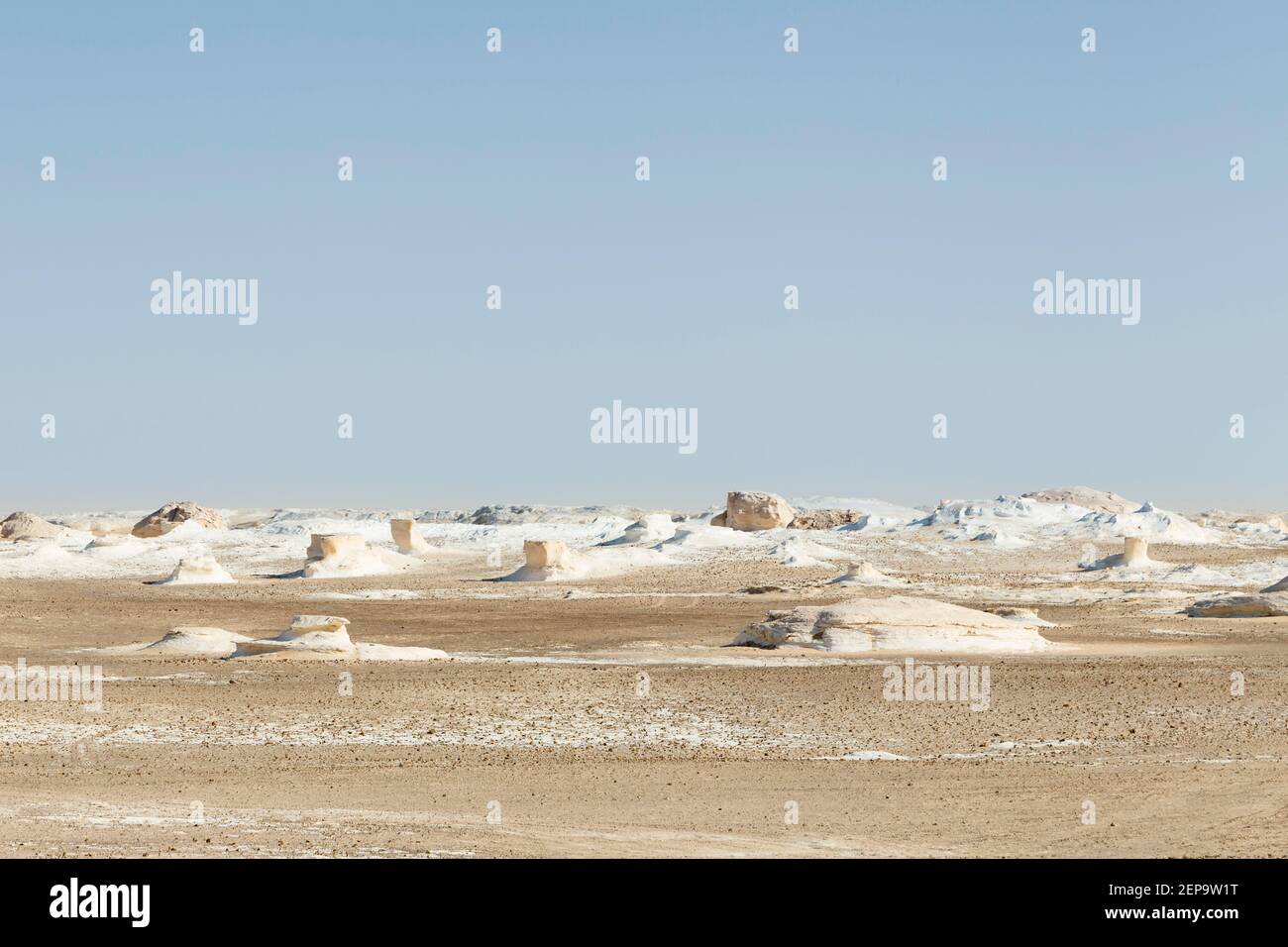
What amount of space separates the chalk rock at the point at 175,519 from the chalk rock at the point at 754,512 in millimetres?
28874

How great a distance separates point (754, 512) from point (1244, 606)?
47.0m

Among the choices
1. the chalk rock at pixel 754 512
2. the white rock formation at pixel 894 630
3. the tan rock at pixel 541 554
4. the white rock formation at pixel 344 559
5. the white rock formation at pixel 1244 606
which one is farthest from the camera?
the chalk rock at pixel 754 512

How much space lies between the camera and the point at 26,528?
88.4 m

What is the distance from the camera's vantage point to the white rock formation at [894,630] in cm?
2742

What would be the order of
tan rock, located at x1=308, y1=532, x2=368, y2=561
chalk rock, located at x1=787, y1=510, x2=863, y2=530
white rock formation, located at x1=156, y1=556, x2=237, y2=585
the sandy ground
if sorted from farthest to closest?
chalk rock, located at x1=787, y1=510, x2=863, y2=530 → tan rock, located at x1=308, y1=532, x2=368, y2=561 → white rock formation, located at x1=156, y1=556, x2=237, y2=585 → the sandy ground

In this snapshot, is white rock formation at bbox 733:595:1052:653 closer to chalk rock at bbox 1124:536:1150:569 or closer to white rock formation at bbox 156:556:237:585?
chalk rock at bbox 1124:536:1150:569

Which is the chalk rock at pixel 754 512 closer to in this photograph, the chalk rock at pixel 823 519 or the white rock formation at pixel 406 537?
the chalk rock at pixel 823 519

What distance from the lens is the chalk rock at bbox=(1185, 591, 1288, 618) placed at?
35.4m

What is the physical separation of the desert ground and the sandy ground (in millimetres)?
57

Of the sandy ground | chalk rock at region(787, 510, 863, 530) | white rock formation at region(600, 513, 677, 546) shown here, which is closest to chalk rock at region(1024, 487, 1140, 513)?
chalk rock at region(787, 510, 863, 530)

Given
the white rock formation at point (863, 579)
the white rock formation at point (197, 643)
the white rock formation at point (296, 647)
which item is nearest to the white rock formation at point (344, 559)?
the white rock formation at point (863, 579)

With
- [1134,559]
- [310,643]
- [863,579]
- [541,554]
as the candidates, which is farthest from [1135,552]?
[310,643]
